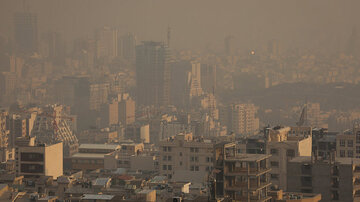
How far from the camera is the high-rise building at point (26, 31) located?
50.5m

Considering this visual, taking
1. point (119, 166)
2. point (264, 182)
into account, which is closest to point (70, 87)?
point (119, 166)

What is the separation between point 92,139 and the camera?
122 ft

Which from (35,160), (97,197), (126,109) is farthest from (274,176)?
(126,109)

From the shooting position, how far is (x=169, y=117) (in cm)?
4288

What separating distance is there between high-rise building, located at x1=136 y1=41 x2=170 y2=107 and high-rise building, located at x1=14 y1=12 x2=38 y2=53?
6.50 m

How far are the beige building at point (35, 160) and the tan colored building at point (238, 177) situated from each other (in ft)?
24.6

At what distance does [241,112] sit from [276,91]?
1101cm

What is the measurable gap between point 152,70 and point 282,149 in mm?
45148

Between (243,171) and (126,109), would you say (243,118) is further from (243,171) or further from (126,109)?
(243,171)

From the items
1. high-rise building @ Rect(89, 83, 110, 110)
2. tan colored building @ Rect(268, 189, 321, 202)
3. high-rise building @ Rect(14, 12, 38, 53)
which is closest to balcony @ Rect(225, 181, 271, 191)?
tan colored building @ Rect(268, 189, 321, 202)

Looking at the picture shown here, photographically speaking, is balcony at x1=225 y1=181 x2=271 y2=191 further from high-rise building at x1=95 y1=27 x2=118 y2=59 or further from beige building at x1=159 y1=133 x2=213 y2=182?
high-rise building at x1=95 y1=27 x2=118 y2=59

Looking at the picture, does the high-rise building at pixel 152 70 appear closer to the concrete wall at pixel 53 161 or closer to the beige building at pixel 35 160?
the concrete wall at pixel 53 161

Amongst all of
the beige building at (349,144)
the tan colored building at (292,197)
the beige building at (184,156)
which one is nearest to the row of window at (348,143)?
the beige building at (349,144)

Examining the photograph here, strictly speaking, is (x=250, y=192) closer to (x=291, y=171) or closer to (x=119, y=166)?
(x=291, y=171)
